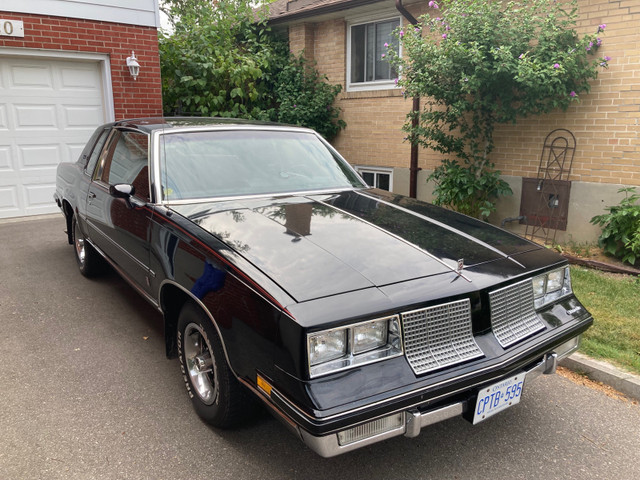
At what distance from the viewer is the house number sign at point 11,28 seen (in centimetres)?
758

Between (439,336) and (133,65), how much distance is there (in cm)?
802

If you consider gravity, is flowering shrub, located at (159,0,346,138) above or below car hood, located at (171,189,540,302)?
above

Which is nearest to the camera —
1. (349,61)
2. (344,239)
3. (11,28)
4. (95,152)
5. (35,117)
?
(344,239)

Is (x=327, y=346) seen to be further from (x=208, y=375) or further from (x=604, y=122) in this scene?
(x=604, y=122)

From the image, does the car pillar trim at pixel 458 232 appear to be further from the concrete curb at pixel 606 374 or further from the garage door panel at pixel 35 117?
the garage door panel at pixel 35 117

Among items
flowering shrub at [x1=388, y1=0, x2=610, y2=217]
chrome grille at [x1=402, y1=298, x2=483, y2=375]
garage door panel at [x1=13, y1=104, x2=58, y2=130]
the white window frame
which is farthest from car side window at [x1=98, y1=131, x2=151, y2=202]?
the white window frame

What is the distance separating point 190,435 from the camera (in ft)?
9.30

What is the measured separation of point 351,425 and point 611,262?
506cm

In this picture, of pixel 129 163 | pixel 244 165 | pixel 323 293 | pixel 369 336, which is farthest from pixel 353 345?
pixel 129 163

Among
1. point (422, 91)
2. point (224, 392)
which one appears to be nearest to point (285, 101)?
point (422, 91)

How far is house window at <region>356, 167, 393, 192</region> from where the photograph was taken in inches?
367

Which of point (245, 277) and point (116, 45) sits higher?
point (116, 45)

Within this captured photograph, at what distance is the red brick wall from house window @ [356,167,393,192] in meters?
3.94

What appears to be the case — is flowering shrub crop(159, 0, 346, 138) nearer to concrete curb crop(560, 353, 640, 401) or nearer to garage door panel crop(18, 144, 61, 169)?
garage door panel crop(18, 144, 61, 169)
